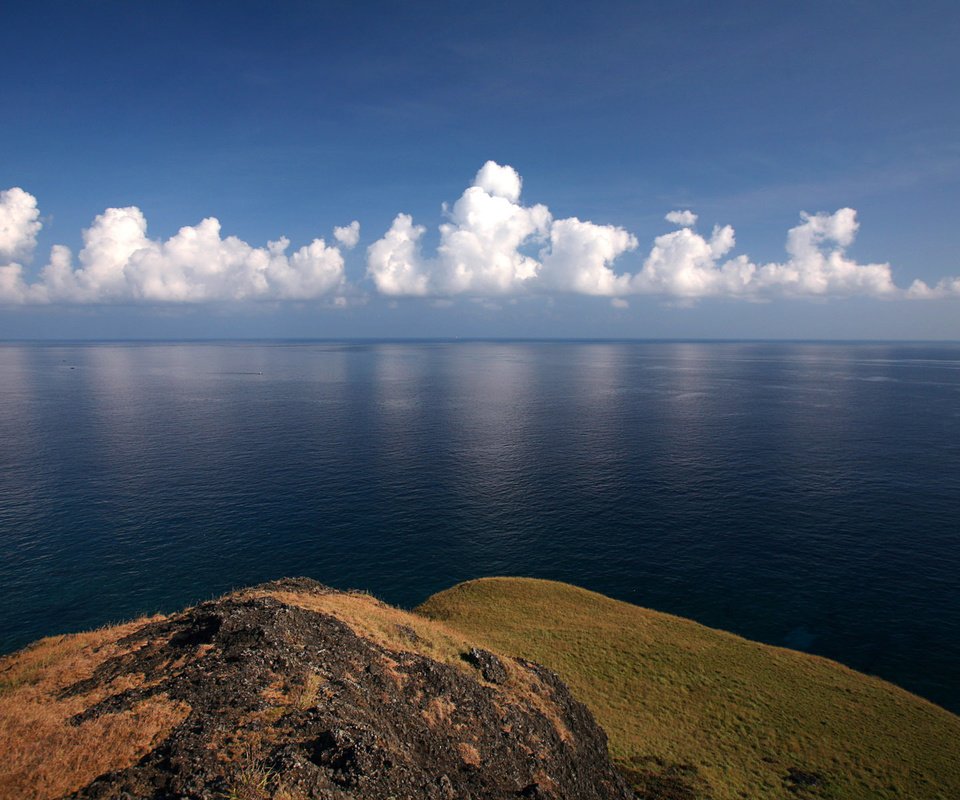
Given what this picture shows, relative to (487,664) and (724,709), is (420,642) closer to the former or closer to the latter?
(487,664)

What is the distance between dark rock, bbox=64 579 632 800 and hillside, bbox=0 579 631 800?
0.08m

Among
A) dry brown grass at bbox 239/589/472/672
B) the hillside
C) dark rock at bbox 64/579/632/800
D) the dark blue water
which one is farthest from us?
the dark blue water

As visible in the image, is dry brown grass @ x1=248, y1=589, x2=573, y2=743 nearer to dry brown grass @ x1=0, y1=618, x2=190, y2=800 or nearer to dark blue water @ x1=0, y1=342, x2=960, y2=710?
dry brown grass @ x1=0, y1=618, x2=190, y2=800

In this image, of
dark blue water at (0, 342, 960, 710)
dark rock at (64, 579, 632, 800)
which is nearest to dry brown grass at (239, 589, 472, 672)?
dark rock at (64, 579, 632, 800)

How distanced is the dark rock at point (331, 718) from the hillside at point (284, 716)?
8cm

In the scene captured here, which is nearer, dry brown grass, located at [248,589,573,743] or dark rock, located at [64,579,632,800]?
dark rock, located at [64,579,632,800]

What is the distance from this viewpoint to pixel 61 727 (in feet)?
77.1

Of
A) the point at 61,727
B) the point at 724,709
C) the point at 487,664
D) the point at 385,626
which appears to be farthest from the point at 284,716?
the point at 724,709

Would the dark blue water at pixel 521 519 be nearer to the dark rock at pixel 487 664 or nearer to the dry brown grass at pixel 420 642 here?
the dry brown grass at pixel 420 642

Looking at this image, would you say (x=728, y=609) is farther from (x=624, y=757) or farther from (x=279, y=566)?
(x=279, y=566)

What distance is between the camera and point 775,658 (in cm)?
4944

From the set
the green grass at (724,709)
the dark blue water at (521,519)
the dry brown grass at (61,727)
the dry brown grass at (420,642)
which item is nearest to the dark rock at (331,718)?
the dry brown grass at (420,642)

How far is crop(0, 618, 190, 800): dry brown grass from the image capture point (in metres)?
20.4

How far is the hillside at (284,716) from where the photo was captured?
834 inches
